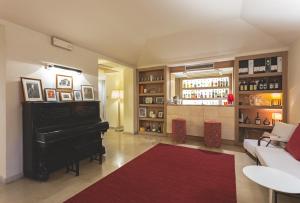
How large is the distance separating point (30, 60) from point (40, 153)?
1.67 meters

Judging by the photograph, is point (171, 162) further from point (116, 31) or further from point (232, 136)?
point (116, 31)

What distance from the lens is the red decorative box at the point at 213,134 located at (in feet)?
14.6

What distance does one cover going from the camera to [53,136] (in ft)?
8.71

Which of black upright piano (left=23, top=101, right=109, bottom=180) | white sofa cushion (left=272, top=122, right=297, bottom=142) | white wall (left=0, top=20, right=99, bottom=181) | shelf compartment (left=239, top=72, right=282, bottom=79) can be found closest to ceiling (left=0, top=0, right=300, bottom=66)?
white wall (left=0, top=20, right=99, bottom=181)

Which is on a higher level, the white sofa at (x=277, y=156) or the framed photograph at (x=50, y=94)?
the framed photograph at (x=50, y=94)

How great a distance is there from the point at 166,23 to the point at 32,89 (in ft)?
10.2

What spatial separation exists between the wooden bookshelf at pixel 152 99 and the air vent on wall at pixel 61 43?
2974 millimetres

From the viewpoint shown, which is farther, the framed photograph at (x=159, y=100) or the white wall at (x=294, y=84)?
the framed photograph at (x=159, y=100)

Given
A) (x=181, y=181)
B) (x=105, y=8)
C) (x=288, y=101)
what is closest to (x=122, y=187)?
(x=181, y=181)

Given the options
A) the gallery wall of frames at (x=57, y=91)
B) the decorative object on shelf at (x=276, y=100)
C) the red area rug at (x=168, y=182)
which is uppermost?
the gallery wall of frames at (x=57, y=91)

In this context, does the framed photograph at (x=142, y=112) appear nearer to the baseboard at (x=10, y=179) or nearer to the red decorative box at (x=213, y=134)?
the red decorative box at (x=213, y=134)

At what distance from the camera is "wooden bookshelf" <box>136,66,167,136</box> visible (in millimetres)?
5850

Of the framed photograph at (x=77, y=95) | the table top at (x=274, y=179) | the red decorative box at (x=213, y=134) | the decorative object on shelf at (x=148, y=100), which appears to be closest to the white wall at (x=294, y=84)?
the red decorative box at (x=213, y=134)

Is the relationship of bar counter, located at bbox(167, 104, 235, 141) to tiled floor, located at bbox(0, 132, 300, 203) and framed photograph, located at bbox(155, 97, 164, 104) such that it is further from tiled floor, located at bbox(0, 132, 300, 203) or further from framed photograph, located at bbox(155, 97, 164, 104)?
tiled floor, located at bbox(0, 132, 300, 203)
